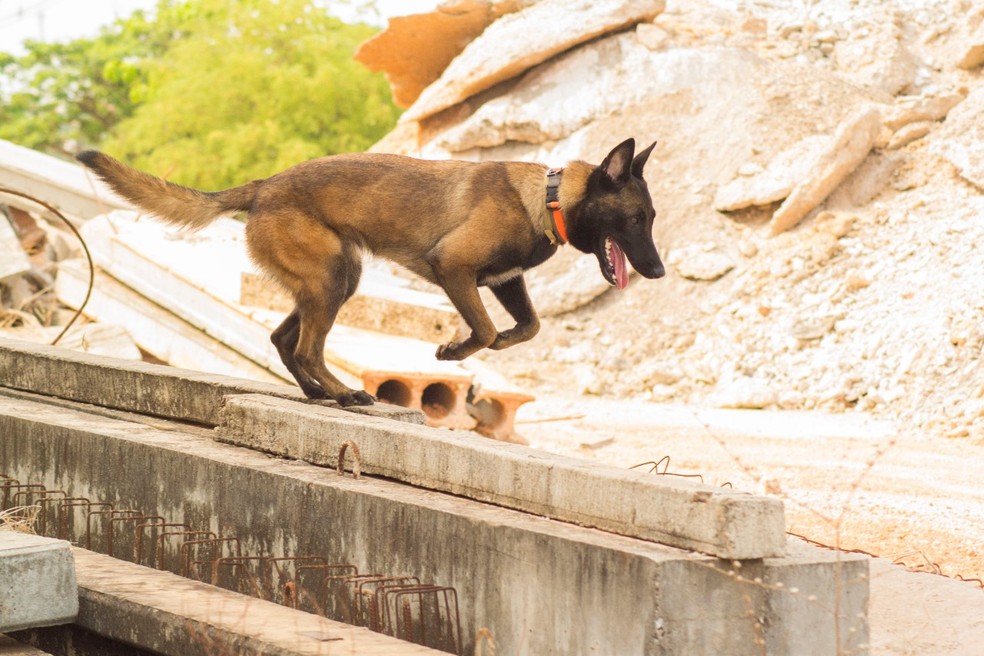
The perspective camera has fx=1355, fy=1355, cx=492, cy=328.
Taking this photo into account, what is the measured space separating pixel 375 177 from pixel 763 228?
13.2 meters

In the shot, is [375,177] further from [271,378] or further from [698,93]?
[698,93]

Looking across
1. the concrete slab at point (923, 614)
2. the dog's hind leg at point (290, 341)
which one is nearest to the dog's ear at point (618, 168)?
the dog's hind leg at point (290, 341)

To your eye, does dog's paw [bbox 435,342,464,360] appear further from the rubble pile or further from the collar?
the rubble pile

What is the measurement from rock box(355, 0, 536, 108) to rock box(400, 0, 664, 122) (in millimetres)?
875

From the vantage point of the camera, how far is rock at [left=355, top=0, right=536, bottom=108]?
2453 cm

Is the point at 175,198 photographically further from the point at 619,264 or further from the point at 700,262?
the point at 700,262

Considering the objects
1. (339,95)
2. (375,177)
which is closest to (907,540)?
(375,177)

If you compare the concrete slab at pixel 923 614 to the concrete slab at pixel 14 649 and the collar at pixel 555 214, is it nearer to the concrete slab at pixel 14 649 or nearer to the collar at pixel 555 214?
the collar at pixel 555 214

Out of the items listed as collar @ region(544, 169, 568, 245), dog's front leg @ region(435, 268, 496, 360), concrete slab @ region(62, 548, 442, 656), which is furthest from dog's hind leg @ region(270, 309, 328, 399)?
concrete slab @ region(62, 548, 442, 656)

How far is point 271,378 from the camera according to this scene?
38.9 ft

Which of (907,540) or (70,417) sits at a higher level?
(70,417)

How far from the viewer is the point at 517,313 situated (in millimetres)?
7359

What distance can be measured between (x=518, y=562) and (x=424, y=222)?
2850 mm

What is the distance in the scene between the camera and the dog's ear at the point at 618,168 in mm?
6750
